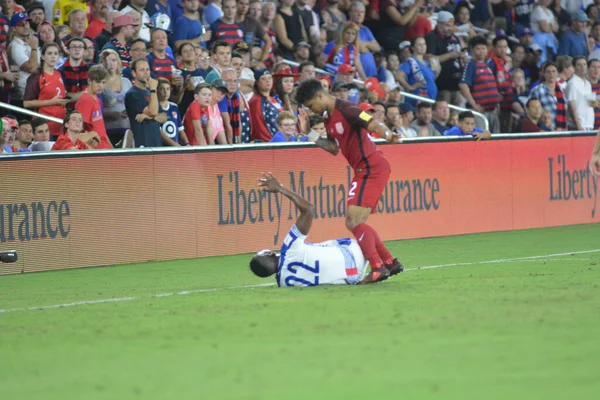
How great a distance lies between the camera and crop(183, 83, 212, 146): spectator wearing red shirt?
623 inches

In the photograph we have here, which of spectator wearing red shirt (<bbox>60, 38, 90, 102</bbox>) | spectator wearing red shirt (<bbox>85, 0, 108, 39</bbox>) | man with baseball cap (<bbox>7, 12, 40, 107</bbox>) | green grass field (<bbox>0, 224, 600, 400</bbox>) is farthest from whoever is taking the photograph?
spectator wearing red shirt (<bbox>85, 0, 108, 39</bbox>)

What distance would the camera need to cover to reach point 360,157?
11.5 metres

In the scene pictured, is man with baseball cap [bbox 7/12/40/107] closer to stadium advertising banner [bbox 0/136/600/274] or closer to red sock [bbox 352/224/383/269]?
stadium advertising banner [bbox 0/136/600/274]

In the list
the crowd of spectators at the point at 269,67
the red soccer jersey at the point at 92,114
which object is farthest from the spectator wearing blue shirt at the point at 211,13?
the red soccer jersey at the point at 92,114

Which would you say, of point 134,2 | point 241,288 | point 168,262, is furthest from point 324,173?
point 241,288

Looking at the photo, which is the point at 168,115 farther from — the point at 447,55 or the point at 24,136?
the point at 447,55

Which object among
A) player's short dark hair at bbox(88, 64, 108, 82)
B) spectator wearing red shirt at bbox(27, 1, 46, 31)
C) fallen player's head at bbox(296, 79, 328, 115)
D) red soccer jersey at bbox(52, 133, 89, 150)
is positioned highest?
spectator wearing red shirt at bbox(27, 1, 46, 31)

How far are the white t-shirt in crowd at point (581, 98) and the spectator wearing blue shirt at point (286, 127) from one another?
771 cm

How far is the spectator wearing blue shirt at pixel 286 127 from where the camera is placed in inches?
656

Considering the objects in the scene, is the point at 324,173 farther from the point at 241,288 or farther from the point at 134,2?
the point at 241,288

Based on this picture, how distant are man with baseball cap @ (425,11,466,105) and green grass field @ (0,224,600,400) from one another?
10.2 m

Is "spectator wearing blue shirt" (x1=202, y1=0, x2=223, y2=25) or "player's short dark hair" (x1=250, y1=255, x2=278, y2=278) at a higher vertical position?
"spectator wearing blue shirt" (x1=202, y1=0, x2=223, y2=25)

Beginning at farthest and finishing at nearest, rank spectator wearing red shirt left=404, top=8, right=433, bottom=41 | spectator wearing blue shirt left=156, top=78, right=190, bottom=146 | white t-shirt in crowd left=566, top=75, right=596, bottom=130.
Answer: spectator wearing red shirt left=404, top=8, right=433, bottom=41
white t-shirt in crowd left=566, top=75, right=596, bottom=130
spectator wearing blue shirt left=156, top=78, right=190, bottom=146

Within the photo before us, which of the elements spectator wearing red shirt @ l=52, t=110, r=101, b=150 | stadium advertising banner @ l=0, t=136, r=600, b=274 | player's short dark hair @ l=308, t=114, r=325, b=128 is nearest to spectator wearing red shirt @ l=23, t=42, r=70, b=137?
spectator wearing red shirt @ l=52, t=110, r=101, b=150
